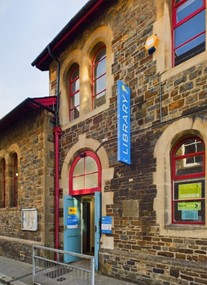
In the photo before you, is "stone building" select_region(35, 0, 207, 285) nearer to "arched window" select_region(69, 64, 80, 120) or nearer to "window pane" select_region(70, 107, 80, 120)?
"window pane" select_region(70, 107, 80, 120)

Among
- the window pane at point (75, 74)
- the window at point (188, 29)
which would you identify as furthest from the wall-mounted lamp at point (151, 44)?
the window pane at point (75, 74)

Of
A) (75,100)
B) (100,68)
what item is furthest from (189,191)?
(75,100)

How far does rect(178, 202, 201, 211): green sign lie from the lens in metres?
5.65

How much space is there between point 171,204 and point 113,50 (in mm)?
4310

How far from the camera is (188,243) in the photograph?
5.51 m

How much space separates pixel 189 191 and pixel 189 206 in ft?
0.96

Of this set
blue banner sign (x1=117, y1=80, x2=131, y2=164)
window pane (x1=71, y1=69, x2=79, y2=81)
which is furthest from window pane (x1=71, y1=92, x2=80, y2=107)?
blue banner sign (x1=117, y1=80, x2=131, y2=164)

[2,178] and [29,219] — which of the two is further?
[2,178]

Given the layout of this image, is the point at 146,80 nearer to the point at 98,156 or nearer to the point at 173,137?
the point at 173,137

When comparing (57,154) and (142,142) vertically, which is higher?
(142,142)

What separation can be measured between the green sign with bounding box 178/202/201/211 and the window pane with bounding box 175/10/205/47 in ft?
10.7

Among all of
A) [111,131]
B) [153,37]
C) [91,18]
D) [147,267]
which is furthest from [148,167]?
[91,18]

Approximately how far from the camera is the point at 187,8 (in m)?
6.43

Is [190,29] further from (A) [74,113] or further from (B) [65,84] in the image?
(B) [65,84]
